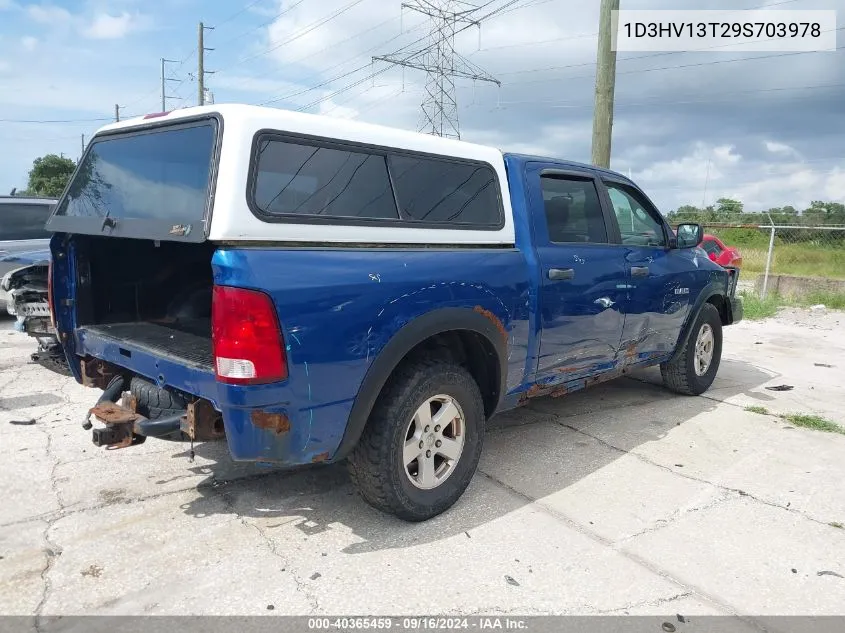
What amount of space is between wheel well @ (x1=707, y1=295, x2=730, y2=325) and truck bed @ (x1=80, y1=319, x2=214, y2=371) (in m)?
4.40

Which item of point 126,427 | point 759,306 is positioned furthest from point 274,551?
point 759,306

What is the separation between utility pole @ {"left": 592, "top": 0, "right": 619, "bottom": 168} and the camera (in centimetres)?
916

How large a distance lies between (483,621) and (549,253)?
7.11 feet

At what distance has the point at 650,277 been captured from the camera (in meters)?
4.88

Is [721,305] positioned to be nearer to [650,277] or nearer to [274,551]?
[650,277]

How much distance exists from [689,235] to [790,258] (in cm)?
1414

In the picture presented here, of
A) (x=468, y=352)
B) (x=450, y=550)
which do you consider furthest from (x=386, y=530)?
(x=468, y=352)

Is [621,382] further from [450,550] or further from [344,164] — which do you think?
[344,164]

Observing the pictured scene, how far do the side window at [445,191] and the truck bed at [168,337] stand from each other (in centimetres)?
126

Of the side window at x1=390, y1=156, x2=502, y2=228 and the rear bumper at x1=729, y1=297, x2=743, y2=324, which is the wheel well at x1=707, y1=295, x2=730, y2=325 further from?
the side window at x1=390, y1=156, x2=502, y2=228

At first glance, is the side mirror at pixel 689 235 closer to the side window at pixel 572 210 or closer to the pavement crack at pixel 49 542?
the side window at pixel 572 210

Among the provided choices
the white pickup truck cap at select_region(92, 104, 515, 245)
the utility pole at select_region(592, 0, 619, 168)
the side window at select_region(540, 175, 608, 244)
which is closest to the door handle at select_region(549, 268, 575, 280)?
the side window at select_region(540, 175, 608, 244)

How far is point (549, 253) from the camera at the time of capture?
3.98m

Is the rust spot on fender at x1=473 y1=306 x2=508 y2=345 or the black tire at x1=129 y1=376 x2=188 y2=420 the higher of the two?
the rust spot on fender at x1=473 y1=306 x2=508 y2=345
